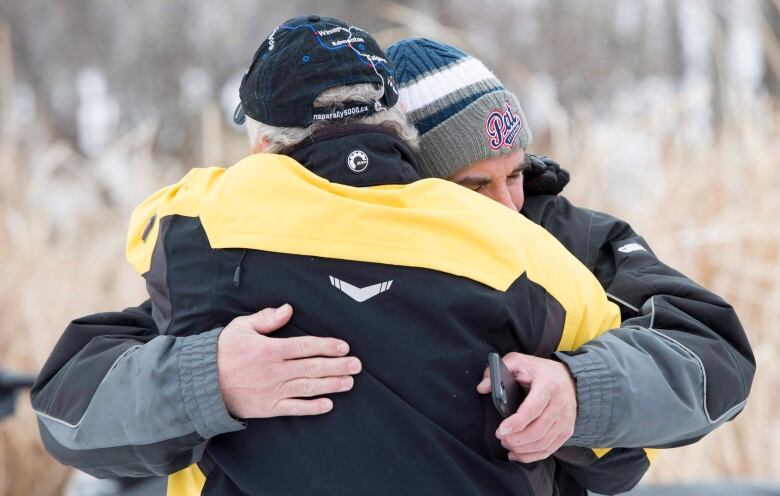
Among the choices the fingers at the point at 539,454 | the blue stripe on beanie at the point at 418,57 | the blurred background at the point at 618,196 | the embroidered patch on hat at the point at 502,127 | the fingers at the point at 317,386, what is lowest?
the blurred background at the point at 618,196

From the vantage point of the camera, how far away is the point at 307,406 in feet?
4.78

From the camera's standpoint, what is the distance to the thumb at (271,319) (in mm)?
1458

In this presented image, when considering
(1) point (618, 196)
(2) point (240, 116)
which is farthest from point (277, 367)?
(1) point (618, 196)

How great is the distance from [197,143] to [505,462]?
880 centimetres

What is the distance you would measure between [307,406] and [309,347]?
0.09 meters

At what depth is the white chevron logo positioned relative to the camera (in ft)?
4.78

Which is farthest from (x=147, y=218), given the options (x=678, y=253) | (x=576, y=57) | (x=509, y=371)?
(x=576, y=57)

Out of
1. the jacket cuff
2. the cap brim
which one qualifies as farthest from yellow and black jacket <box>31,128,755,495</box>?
the cap brim

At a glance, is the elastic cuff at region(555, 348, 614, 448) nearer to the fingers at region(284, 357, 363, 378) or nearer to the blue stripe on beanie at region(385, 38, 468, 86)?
the fingers at region(284, 357, 363, 378)

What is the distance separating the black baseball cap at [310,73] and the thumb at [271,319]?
31 cm

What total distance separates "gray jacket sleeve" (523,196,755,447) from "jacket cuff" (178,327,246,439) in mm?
524

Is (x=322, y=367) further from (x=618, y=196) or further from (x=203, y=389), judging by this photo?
(x=618, y=196)

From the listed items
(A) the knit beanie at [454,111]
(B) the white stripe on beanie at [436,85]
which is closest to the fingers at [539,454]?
(A) the knit beanie at [454,111]

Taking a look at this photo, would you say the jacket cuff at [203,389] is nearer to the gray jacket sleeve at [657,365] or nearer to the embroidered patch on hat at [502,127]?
the gray jacket sleeve at [657,365]
